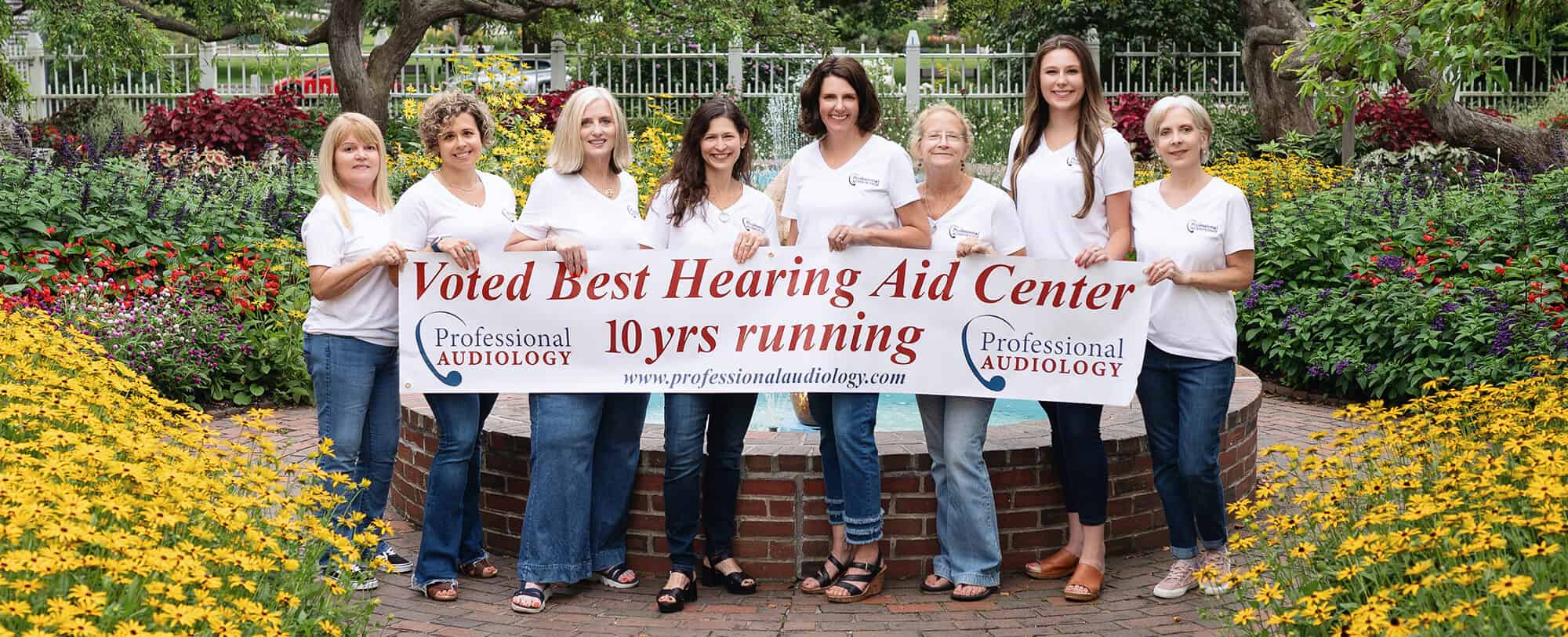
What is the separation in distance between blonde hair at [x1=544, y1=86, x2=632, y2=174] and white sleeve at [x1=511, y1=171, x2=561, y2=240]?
7cm

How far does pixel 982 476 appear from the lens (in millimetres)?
5207

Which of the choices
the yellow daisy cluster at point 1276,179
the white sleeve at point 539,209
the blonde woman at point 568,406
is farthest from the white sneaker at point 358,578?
the yellow daisy cluster at point 1276,179

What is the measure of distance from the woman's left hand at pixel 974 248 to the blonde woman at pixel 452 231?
1.58 metres

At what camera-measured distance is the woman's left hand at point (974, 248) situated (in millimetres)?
5148

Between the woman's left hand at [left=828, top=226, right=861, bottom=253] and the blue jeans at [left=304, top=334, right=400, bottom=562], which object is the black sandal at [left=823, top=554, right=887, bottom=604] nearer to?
the woman's left hand at [left=828, top=226, right=861, bottom=253]

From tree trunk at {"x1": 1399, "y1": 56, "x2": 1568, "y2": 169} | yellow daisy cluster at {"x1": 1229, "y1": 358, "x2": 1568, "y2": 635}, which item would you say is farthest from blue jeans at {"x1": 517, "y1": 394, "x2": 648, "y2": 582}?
tree trunk at {"x1": 1399, "y1": 56, "x2": 1568, "y2": 169}

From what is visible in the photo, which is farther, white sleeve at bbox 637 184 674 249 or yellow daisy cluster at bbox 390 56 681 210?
yellow daisy cluster at bbox 390 56 681 210

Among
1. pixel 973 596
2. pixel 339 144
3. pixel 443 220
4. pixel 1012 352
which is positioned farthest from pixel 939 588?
pixel 339 144

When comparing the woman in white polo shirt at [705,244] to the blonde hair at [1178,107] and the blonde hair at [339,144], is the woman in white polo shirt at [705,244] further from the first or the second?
the blonde hair at [1178,107]

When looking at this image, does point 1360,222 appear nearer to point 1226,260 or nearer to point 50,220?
point 1226,260

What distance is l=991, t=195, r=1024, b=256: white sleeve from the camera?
17.0 feet

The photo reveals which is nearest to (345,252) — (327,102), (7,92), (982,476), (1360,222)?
(982,476)

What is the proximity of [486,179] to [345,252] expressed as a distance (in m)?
0.56

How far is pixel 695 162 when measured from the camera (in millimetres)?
5102
